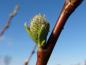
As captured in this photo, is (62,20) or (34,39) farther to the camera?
(34,39)

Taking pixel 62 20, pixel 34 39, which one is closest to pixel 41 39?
pixel 34 39

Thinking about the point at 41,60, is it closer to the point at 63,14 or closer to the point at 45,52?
the point at 45,52

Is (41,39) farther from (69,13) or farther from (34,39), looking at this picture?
(69,13)

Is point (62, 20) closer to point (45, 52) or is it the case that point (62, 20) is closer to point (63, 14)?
point (63, 14)

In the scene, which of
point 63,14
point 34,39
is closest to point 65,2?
point 63,14

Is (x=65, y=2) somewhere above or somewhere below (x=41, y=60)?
above
